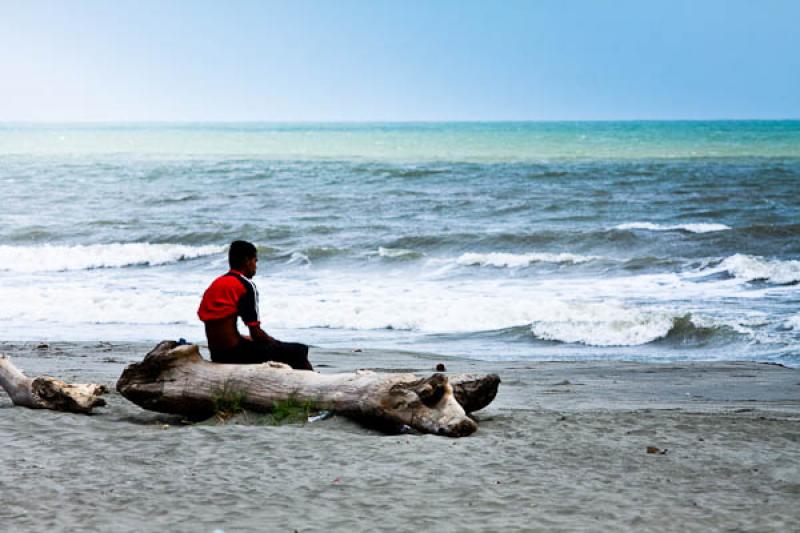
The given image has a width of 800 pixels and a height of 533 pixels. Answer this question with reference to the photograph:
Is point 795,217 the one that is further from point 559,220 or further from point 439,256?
point 439,256

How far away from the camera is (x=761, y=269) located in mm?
17859

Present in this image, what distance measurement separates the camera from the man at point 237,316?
739 centimetres

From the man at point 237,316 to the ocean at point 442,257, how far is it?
487cm

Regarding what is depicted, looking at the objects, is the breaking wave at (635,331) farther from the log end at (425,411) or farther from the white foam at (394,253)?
the white foam at (394,253)

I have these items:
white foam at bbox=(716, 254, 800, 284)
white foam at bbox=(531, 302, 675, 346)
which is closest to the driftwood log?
white foam at bbox=(531, 302, 675, 346)

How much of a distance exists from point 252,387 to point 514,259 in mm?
14002

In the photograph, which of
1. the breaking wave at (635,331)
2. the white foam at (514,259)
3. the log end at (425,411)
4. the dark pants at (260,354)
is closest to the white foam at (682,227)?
the white foam at (514,259)

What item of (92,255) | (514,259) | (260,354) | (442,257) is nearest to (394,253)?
(442,257)

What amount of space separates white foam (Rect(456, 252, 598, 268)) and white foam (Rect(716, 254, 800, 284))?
2785 mm

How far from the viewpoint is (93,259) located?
73.4 ft

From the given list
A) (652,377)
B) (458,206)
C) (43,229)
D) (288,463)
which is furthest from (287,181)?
(288,463)

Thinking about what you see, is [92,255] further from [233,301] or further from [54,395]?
[233,301]

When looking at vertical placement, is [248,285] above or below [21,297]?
above

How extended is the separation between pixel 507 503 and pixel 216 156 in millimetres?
58272
